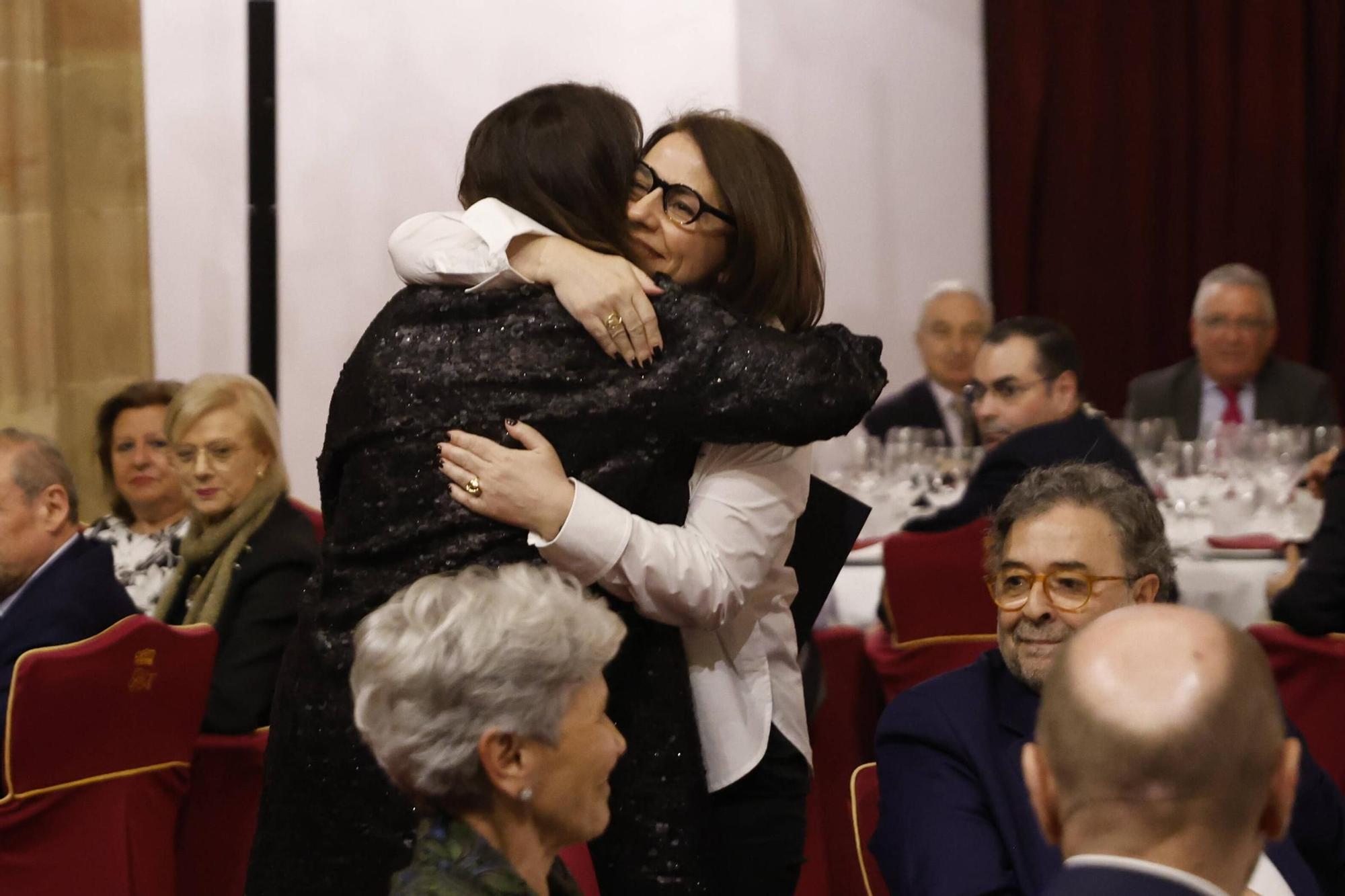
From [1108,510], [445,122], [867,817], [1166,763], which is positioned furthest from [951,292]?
[1166,763]

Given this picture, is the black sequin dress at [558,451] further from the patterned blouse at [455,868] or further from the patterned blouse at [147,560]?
the patterned blouse at [147,560]

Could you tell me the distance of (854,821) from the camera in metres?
2.29

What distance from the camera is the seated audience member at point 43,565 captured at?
3090 mm

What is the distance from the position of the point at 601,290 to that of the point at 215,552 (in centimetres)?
224

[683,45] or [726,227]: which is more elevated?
[683,45]

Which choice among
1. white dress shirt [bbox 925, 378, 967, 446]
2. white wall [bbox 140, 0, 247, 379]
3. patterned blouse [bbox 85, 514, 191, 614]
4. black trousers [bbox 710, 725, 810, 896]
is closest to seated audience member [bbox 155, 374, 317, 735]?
patterned blouse [bbox 85, 514, 191, 614]

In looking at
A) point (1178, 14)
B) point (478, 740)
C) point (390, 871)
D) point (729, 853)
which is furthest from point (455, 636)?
point (1178, 14)

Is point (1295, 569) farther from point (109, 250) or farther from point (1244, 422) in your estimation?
point (109, 250)

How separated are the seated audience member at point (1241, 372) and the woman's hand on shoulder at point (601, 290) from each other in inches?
178

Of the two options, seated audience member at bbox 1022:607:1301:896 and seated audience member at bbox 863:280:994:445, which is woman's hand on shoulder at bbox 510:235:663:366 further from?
seated audience member at bbox 863:280:994:445

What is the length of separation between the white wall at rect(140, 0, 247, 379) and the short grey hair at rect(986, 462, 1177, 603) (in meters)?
4.59

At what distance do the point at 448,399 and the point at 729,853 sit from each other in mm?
597

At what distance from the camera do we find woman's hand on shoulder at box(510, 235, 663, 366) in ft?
5.97

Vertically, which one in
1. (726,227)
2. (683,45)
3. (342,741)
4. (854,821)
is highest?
(683,45)
